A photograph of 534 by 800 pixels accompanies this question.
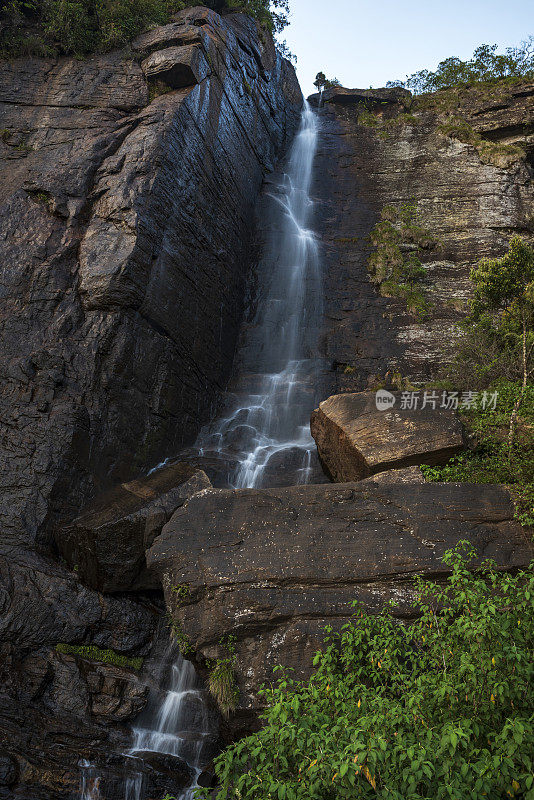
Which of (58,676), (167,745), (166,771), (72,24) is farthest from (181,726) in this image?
(72,24)

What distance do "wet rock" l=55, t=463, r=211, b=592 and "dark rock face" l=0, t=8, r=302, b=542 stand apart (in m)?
0.91

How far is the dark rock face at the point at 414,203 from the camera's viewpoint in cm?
1656

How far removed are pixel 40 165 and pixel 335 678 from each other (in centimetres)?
1527

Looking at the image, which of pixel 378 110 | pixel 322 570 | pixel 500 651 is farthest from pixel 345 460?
pixel 378 110

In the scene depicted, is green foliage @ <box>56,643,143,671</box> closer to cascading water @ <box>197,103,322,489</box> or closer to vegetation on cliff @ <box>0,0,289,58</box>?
cascading water @ <box>197,103,322,489</box>

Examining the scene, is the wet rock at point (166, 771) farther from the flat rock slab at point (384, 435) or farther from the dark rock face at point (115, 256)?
the flat rock slab at point (384, 435)

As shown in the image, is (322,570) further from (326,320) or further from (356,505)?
(326,320)

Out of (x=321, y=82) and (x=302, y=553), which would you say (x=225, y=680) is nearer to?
(x=302, y=553)

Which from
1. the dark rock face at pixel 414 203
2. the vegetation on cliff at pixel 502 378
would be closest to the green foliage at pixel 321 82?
the dark rock face at pixel 414 203

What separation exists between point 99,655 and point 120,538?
1983 mm

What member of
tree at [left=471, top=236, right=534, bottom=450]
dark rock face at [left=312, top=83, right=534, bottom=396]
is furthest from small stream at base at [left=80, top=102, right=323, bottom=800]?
tree at [left=471, top=236, right=534, bottom=450]

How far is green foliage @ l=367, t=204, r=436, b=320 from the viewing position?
17.8m

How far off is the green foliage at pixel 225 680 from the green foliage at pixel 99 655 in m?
2.11

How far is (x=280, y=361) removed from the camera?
1725 cm
